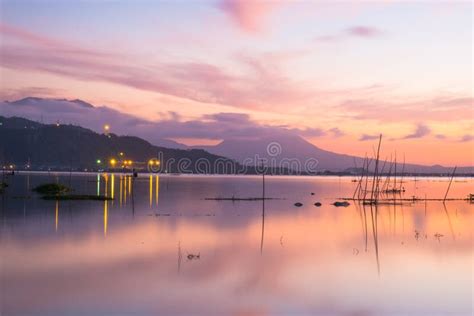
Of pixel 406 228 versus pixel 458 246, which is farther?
pixel 406 228

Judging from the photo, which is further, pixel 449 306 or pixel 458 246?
pixel 458 246

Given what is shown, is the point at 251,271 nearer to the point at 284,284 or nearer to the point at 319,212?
the point at 284,284

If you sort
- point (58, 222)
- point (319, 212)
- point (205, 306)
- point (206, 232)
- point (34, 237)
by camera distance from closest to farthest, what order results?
point (205, 306), point (34, 237), point (206, 232), point (58, 222), point (319, 212)

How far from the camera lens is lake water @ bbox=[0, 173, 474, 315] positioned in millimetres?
13695

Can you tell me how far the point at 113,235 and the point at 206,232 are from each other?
526 centimetres

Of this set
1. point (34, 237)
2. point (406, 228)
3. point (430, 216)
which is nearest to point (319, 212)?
point (430, 216)

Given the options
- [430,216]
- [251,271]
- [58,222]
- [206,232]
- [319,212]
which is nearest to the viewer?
[251,271]

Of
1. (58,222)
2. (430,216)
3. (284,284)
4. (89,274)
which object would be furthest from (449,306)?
(430,216)

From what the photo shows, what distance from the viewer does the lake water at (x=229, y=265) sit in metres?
13.7

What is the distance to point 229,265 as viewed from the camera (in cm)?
1920

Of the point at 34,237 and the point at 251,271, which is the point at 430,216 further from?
the point at 34,237

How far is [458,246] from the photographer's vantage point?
24.6 meters

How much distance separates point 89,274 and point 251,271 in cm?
575

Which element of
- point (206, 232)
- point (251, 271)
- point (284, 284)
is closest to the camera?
point (284, 284)
